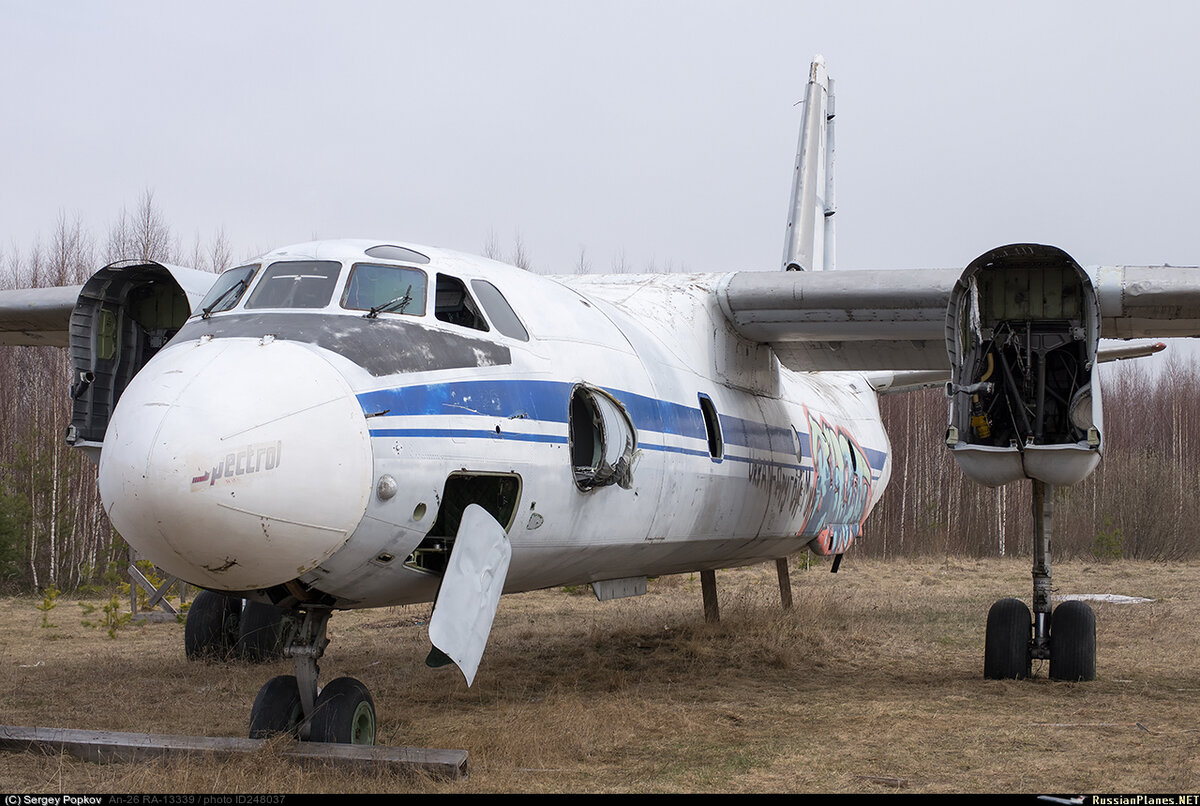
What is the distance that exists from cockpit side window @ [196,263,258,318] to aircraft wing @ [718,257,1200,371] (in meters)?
4.89

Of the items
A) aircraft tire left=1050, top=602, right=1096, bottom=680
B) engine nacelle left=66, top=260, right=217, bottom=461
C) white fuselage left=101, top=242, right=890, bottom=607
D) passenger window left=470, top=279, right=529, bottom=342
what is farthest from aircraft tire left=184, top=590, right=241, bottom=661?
aircraft tire left=1050, top=602, right=1096, bottom=680

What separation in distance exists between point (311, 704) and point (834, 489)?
755 cm

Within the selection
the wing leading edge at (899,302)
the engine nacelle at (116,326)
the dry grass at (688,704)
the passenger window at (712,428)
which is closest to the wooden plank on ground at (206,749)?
the dry grass at (688,704)

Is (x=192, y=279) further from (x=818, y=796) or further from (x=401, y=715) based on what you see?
(x=818, y=796)

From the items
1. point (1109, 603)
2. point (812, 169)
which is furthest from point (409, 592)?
point (1109, 603)

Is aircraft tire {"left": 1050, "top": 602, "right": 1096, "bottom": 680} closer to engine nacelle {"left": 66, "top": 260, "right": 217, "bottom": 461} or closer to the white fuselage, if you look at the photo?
the white fuselage

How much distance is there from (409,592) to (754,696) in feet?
12.3

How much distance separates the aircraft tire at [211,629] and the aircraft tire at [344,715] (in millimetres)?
5049

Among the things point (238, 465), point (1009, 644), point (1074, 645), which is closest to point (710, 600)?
point (1009, 644)

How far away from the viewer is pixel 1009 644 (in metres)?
9.21

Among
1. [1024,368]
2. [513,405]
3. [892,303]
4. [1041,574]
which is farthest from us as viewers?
[892,303]

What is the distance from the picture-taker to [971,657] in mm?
10961

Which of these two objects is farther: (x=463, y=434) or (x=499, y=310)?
(x=499, y=310)

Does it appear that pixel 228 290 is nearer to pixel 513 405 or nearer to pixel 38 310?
pixel 513 405
